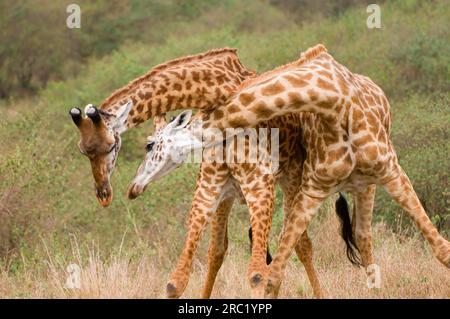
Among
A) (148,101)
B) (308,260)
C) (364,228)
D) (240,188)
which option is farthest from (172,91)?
(364,228)

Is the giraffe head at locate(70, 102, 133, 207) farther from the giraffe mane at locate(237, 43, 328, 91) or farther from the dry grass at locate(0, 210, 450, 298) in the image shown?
the dry grass at locate(0, 210, 450, 298)

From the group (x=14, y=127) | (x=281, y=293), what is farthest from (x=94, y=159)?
(x=14, y=127)

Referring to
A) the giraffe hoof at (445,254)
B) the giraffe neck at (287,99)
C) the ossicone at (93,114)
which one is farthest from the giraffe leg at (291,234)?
the ossicone at (93,114)

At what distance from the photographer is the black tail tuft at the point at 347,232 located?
7.14 m

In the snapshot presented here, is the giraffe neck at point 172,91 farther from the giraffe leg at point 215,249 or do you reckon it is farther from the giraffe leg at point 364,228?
the giraffe leg at point 364,228

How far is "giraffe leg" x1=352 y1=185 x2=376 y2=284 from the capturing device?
6.89 m

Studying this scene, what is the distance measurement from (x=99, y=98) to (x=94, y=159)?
11472mm

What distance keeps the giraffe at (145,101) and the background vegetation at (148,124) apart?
43.3 inches

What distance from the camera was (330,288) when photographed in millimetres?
6910

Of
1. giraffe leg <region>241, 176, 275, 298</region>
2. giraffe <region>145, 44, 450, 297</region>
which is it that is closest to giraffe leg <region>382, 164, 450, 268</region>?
giraffe <region>145, 44, 450, 297</region>

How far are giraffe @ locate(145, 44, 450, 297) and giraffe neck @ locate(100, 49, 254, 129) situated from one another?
0.33 feet

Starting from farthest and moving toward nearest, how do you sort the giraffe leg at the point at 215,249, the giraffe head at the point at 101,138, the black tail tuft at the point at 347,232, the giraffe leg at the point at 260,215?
the black tail tuft at the point at 347,232 → the giraffe leg at the point at 215,249 → the giraffe leg at the point at 260,215 → the giraffe head at the point at 101,138

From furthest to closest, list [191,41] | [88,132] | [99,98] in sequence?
[191,41] → [99,98] → [88,132]

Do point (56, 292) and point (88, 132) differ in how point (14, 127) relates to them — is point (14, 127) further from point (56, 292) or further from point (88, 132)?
point (88, 132)
